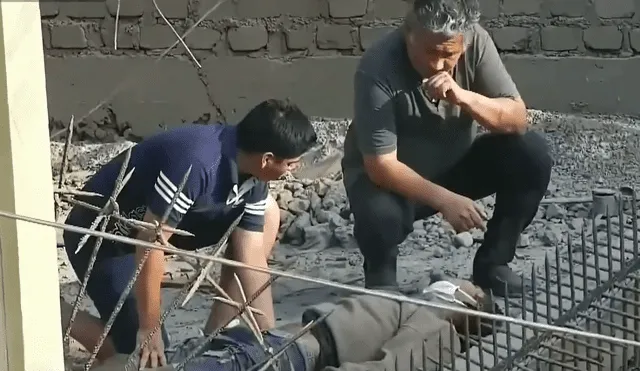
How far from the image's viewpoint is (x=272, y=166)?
184cm

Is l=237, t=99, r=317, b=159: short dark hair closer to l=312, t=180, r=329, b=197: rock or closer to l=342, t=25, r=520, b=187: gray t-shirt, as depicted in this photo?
l=342, t=25, r=520, b=187: gray t-shirt

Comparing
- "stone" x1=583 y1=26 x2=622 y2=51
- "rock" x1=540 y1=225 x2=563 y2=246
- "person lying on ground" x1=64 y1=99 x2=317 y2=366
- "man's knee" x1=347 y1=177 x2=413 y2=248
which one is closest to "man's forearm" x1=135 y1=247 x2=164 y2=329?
"person lying on ground" x1=64 y1=99 x2=317 y2=366

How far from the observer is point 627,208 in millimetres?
2633

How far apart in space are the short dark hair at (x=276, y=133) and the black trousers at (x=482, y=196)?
23 centimetres

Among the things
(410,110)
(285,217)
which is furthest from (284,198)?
(410,110)

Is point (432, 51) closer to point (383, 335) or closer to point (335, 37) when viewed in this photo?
point (335, 37)

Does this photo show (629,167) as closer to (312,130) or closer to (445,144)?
(445,144)

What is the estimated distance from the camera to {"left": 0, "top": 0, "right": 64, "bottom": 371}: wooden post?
1302 mm

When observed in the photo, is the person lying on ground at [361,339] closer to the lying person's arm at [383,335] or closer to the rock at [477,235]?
the lying person's arm at [383,335]

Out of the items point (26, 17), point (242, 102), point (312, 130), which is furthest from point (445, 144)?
point (26, 17)

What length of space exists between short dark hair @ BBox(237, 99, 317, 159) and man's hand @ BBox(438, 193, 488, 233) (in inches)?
13.1

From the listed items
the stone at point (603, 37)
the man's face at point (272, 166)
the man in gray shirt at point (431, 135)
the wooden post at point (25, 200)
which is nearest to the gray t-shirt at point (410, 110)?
the man in gray shirt at point (431, 135)

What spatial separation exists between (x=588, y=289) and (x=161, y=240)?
122 centimetres

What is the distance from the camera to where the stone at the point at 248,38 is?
230cm
